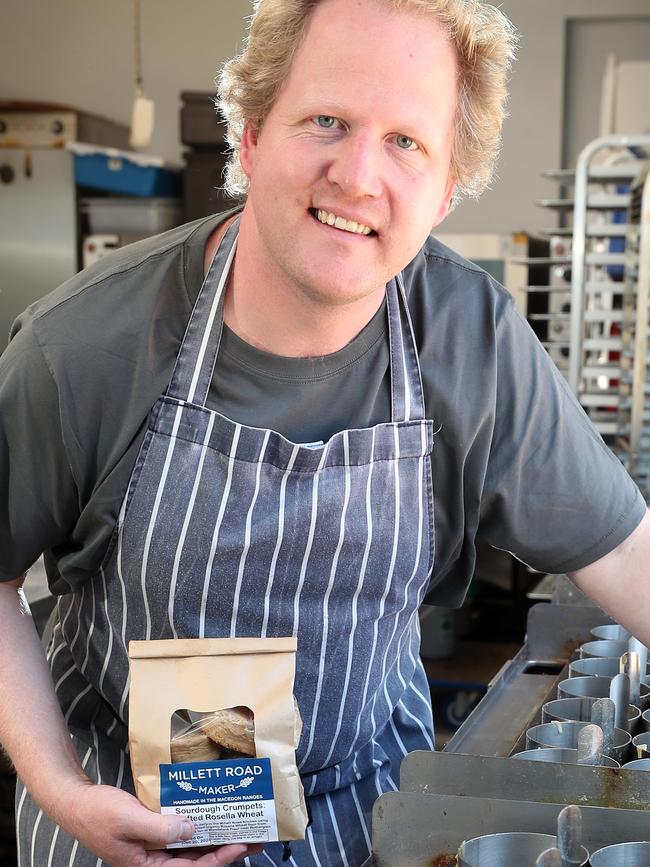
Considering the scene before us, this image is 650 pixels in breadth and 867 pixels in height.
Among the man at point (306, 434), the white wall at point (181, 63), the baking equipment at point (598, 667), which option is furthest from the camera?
the white wall at point (181, 63)

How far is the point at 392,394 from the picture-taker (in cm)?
120

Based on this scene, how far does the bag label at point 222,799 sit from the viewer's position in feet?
3.09

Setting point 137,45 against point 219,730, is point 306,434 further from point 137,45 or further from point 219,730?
point 137,45

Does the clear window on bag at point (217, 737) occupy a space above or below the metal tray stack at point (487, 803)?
above

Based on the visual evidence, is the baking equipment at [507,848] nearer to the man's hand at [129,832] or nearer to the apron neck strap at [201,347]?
the man's hand at [129,832]

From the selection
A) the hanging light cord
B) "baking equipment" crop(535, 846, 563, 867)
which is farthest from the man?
the hanging light cord

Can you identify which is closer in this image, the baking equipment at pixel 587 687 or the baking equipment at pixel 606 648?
the baking equipment at pixel 587 687

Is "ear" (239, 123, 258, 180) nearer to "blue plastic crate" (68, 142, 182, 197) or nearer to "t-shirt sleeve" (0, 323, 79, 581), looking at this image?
"t-shirt sleeve" (0, 323, 79, 581)

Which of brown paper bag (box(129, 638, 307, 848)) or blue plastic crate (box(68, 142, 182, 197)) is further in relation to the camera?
blue plastic crate (box(68, 142, 182, 197))

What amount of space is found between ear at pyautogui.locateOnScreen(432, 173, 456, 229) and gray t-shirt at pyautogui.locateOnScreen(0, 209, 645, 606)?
79 millimetres

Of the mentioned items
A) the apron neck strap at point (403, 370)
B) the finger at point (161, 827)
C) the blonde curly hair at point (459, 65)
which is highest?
the blonde curly hair at point (459, 65)

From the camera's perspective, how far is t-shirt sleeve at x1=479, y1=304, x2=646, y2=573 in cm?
122

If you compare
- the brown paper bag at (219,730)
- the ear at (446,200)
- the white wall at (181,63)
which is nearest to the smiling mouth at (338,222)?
the ear at (446,200)

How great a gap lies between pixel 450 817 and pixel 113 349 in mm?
569
